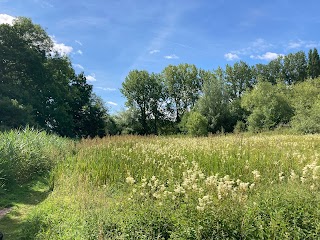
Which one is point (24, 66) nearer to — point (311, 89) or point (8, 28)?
point (8, 28)

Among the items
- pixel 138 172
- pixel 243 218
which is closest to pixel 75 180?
pixel 138 172

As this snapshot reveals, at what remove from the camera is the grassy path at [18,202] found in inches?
212

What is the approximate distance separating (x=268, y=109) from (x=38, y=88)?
28.8 meters

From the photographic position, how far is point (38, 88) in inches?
1287

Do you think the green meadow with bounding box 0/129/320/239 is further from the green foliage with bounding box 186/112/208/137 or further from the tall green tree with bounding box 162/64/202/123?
the tall green tree with bounding box 162/64/202/123

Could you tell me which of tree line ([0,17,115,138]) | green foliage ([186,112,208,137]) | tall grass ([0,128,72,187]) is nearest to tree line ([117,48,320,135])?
green foliage ([186,112,208,137])

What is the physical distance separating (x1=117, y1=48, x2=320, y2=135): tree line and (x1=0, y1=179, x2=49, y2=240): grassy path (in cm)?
2449

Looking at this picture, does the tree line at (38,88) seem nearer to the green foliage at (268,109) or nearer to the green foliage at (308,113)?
the green foliage at (268,109)

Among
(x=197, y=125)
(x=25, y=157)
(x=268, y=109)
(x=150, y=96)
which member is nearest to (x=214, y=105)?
(x=197, y=125)

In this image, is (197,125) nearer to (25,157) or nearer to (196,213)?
(25,157)

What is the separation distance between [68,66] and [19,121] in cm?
1671

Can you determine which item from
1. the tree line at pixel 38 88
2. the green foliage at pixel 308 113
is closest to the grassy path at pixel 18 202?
the tree line at pixel 38 88

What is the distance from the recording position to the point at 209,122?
41.0 metres

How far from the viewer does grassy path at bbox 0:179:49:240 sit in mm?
5394
